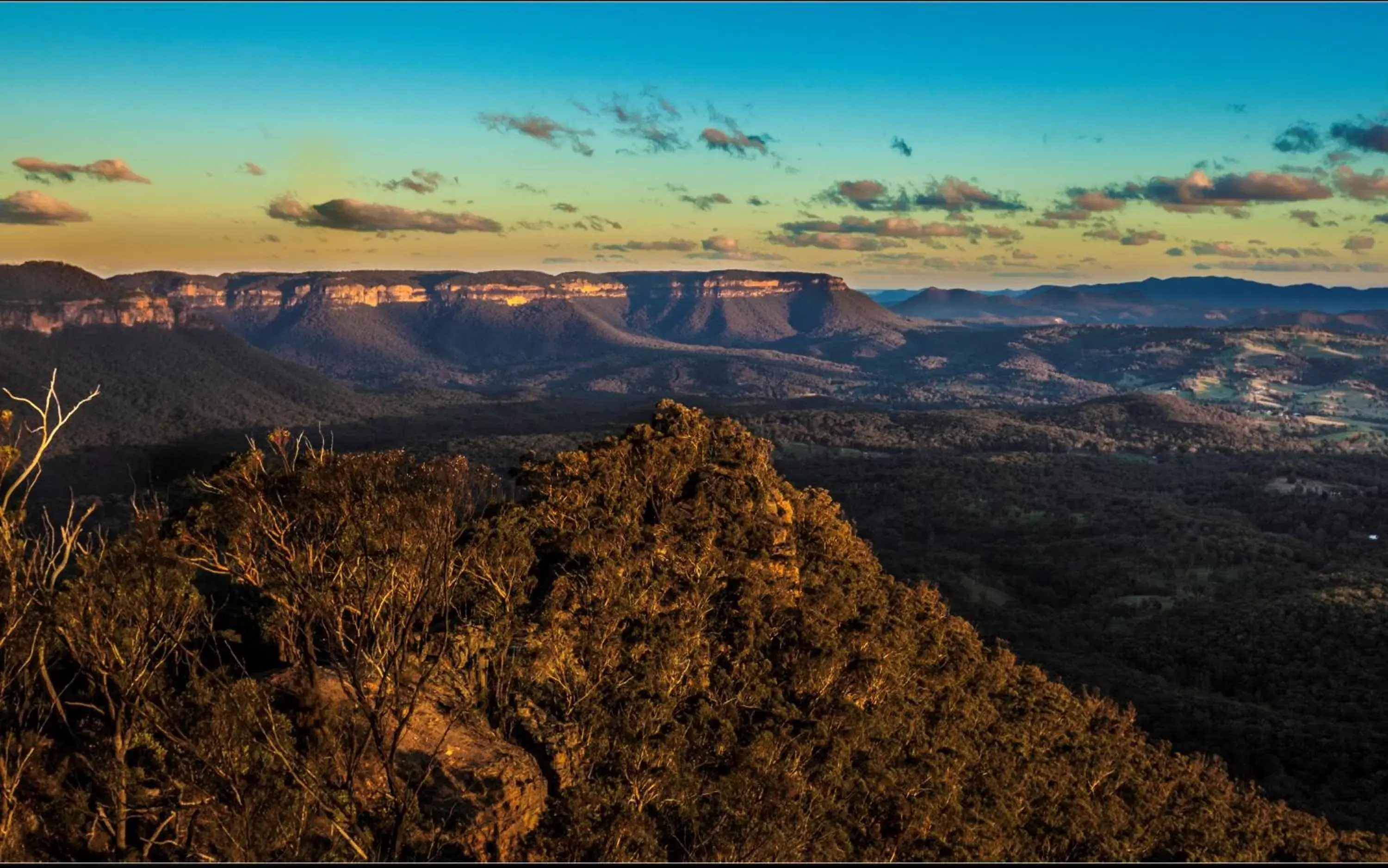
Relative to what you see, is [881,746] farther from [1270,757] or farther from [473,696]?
[1270,757]

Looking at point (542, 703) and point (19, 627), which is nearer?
point (19, 627)

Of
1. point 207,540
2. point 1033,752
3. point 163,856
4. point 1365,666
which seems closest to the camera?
point 163,856

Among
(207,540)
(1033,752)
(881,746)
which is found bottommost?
(1033,752)

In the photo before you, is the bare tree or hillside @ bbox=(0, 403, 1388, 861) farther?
hillside @ bbox=(0, 403, 1388, 861)

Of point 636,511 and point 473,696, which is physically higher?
point 636,511

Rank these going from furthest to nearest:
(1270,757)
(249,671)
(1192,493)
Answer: (1192,493), (1270,757), (249,671)

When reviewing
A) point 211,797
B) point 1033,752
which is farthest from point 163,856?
point 1033,752

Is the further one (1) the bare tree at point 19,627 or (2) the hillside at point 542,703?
(2) the hillside at point 542,703

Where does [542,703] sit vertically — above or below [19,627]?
below
